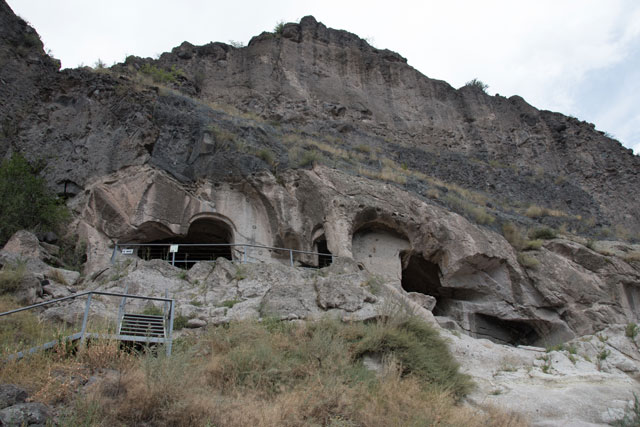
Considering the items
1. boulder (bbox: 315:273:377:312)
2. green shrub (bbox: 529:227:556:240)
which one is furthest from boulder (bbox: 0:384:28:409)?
green shrub (bbox: 529:227:556:240)

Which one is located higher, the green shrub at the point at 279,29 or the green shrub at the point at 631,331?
the green shrub at the point at 279,29

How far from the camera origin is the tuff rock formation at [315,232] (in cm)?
973

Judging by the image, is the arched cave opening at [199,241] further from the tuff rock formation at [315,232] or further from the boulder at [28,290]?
the boulder at [28,290]

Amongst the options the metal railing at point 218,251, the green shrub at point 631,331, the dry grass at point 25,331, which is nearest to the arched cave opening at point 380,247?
the metal railing at point 218,251

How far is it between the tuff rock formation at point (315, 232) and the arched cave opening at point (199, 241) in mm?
69

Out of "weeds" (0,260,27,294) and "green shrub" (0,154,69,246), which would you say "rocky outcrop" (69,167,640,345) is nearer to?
"green shrub" (0,154,69,246)

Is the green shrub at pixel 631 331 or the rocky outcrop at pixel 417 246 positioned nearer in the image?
the green shrub at pixel 631 331

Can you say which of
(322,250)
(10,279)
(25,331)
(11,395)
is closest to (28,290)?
(10,279)

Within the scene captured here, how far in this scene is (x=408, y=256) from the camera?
1466 cm

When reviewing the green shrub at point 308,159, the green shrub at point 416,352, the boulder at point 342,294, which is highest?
the green shrub at point 308,159

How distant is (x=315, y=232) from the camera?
46.5ft

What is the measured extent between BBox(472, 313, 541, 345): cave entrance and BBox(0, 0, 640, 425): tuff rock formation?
57 millimetres

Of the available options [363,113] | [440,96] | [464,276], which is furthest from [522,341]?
[440,96]

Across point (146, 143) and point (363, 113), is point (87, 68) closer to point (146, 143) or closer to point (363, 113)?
point (146, 143)
